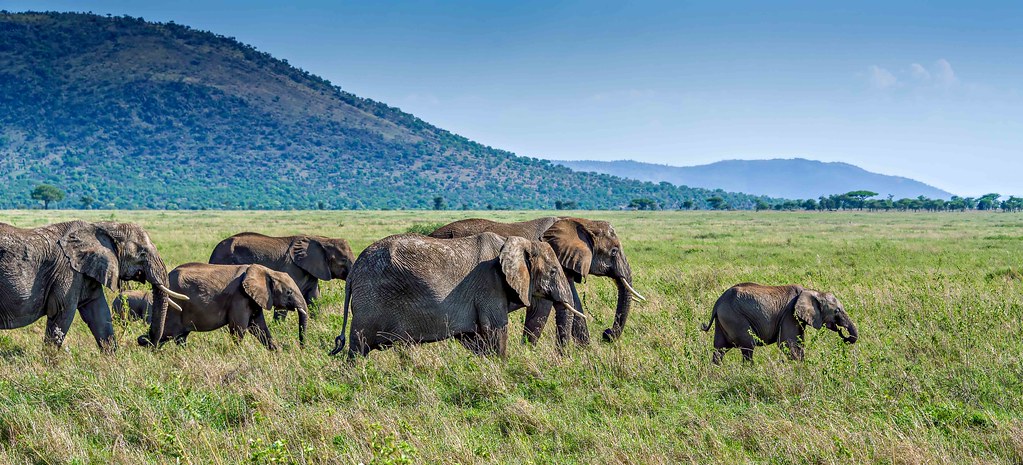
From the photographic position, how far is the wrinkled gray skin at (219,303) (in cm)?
1093

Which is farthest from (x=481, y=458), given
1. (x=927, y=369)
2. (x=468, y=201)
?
(x=468, y=201)

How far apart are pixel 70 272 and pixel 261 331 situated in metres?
2.40

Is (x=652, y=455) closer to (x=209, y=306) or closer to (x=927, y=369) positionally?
(x=927, y=369)

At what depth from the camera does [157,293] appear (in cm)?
1025

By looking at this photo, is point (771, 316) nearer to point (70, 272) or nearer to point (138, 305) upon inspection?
point (70, 272)

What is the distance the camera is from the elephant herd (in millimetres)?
8539

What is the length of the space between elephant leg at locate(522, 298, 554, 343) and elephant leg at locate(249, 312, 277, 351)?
3229 millimetres

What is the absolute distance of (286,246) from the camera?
15.7 m

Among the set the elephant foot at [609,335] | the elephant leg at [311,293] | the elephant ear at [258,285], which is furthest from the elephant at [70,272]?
the elephant foot at [609,335]

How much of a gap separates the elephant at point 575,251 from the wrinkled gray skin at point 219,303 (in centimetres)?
250

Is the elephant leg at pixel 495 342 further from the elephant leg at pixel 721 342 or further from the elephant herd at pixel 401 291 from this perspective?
the elephant leg at pixel 721 342

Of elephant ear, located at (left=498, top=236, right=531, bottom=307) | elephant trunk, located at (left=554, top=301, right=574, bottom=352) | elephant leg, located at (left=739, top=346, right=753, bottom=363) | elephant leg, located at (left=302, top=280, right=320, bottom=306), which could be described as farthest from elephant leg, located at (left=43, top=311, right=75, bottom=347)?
elephant leg, located at (left=739, top=346, right=753, bottom=363)

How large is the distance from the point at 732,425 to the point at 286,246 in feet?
35.2

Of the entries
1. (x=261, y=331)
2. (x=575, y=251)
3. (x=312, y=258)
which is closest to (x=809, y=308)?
(x=575, y=251)
